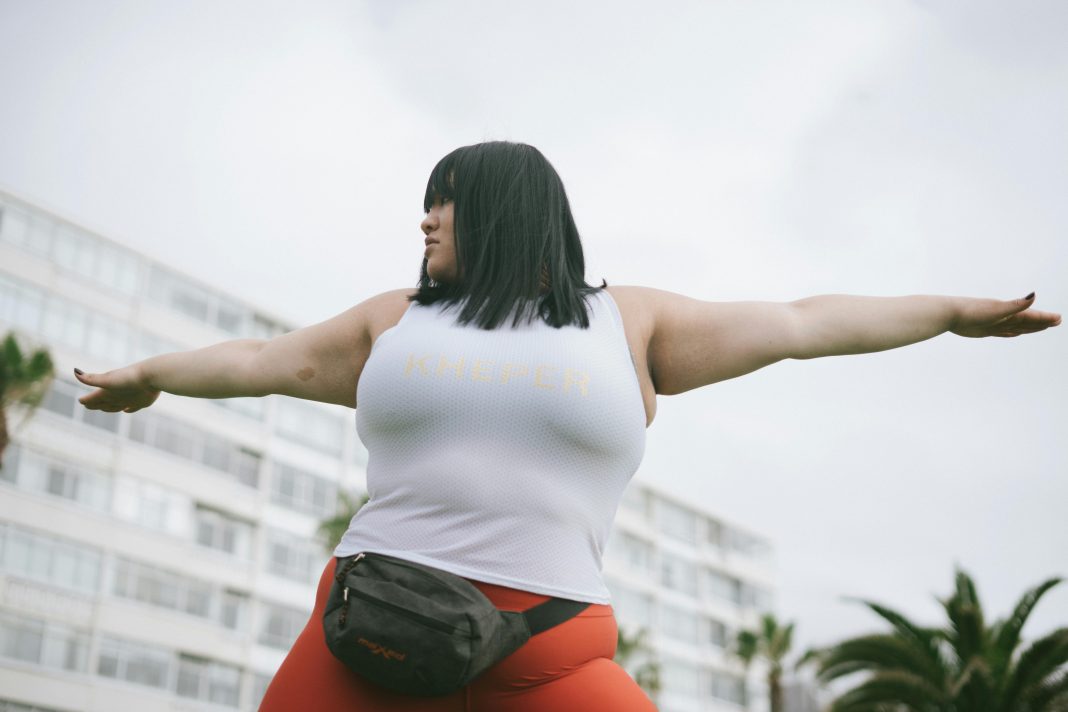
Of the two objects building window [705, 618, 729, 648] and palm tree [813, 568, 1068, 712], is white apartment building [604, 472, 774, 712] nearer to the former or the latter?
building window [705, 618, 729, 648]

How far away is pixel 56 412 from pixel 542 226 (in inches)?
1638

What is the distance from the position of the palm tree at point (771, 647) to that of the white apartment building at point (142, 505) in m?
21.3

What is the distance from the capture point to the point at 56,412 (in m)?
41.1

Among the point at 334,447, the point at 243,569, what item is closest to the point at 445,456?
the point at 243,569

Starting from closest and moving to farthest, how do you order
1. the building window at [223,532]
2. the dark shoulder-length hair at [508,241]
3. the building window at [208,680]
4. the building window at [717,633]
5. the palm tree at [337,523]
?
1. the dark shoulder-length hair at [508,241]
2. the palm tree at [337,523]
3. the building window at [208,680]
4. the building window at [223,532]
5. the building window at [717,633]

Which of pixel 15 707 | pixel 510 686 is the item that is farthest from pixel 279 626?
pixel 510 686

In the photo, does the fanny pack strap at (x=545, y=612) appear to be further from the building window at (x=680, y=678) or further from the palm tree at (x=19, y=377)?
the building window at (x=680, y=678)

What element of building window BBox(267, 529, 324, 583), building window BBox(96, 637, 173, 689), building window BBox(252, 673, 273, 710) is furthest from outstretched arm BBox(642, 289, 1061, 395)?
building window BBox(267, 529, 324, 583)

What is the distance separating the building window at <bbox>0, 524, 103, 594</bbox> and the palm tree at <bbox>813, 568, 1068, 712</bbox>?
27.4 metres

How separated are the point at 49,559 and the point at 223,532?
7607 millimetres

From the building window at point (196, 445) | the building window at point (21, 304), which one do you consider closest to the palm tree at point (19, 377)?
the building window at point (21, 304)

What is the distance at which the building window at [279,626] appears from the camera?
151 feet

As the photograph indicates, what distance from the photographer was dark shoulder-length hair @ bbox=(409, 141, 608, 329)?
8.24 ft

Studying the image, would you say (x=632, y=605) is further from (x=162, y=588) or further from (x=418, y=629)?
(x=418, y=629)
